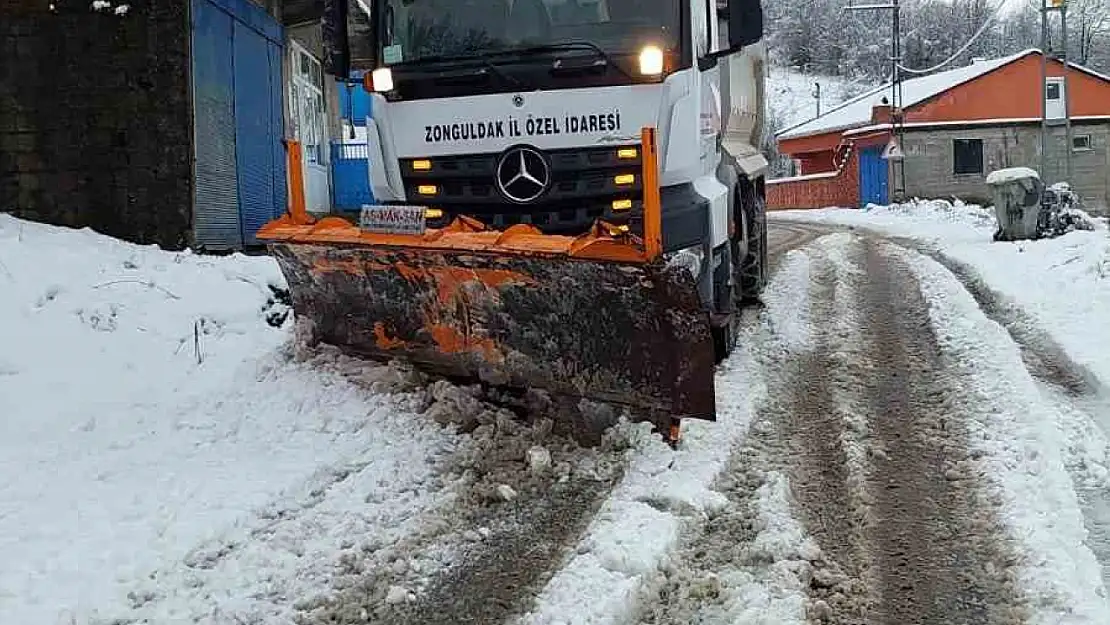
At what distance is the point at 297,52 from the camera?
49.9ft

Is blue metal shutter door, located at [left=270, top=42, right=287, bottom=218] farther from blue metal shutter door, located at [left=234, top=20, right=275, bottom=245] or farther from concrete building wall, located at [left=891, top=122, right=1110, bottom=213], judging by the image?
concrete building wall, located at [left=891, top=122, right=1110, bottom=213]

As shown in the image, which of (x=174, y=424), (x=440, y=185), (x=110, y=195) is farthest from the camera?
(x=110, y=195)

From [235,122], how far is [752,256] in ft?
19.9

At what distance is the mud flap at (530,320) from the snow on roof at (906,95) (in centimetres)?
3332

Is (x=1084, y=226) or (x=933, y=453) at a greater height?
(x=1084, y=226)

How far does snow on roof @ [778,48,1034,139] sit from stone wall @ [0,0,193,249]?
1221 inches

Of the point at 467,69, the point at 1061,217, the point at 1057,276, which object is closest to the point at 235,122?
the point at 467,69

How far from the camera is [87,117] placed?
9320mm

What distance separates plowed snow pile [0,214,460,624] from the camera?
351cm

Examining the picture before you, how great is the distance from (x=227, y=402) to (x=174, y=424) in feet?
1.24

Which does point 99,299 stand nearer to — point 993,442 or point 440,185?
point 440,185

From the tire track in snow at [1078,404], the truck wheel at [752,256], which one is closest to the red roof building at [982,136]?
the truck wheel at [752,256]

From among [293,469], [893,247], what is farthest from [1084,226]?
[293,469]

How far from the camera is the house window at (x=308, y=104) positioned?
15.1m
